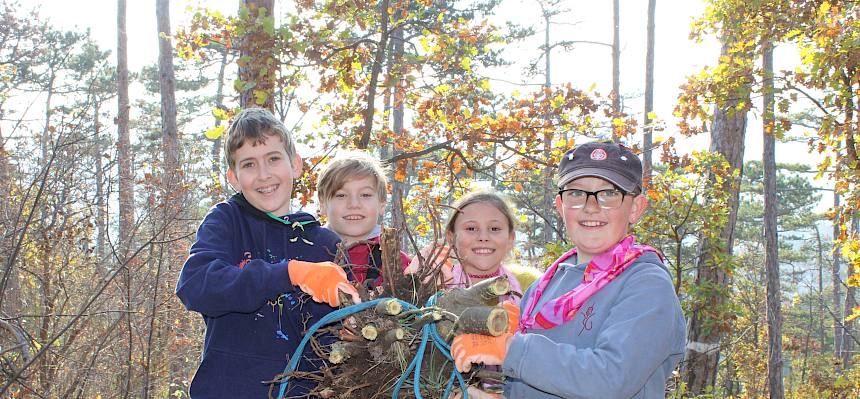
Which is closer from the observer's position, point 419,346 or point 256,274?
point 419,346

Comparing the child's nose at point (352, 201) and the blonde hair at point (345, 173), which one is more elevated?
A: the blonde hair at point (345, 173)

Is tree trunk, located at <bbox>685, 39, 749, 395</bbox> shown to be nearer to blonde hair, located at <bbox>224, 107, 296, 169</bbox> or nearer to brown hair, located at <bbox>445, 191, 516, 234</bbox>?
brown hair, located at <bbox>445, 191, 516, 234</bbox>

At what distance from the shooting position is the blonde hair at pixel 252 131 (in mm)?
2576

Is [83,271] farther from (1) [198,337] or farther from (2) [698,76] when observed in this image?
(2) [698,76]

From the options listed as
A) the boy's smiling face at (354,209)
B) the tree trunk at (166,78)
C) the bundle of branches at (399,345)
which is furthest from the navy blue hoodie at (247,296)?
the tree trunk at (166,78)

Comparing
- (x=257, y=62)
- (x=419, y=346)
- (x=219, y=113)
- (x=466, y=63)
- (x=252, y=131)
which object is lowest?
(x=419, y=346)

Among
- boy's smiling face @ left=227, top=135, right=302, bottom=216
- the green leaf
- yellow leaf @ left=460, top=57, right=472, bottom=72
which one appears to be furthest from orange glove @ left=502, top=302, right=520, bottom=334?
yellow leaf @ left=460, top=57, right=472, bottom=72

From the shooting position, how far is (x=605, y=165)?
2.08 meters

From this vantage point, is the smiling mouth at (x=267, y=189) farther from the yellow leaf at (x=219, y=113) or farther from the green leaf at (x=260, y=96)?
the yellow leaf at (x=219, y=113)

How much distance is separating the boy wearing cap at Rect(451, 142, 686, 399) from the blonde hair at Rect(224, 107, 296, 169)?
1.11 meters

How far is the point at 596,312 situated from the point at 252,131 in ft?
4.70

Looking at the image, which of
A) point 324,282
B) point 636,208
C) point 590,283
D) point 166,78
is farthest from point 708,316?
point 166,78

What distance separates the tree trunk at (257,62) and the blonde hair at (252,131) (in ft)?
8.22

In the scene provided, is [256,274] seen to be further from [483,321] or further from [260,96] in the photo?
[260,96]
